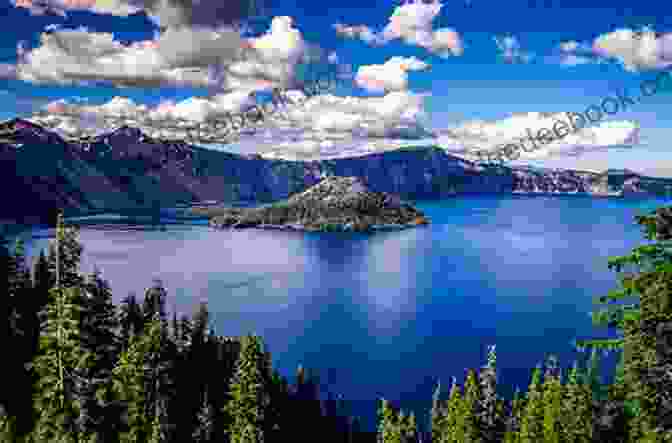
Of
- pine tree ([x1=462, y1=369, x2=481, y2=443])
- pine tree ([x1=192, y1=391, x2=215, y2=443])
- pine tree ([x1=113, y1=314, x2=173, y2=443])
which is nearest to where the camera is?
pine tree ([x1=113, y1=314, x2=173, y2=443])

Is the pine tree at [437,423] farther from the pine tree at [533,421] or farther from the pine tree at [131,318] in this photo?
the pine tree at [131,318]

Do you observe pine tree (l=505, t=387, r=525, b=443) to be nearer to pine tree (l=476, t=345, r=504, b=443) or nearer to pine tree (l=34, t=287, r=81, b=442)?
pine tree (l=476, t=345, r=504, b=443)

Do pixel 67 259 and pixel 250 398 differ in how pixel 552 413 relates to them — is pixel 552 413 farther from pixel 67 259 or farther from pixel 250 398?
pixel 67 259

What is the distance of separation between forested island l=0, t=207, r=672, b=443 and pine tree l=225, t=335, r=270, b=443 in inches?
3.6

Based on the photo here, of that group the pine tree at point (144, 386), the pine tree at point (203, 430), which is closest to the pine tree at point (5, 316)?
the pine tree at point (144, 386)

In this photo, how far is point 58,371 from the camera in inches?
1383

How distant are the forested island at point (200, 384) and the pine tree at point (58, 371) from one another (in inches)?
3.4

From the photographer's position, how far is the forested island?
62.8 feet

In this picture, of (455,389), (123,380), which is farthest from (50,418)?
(455,389)

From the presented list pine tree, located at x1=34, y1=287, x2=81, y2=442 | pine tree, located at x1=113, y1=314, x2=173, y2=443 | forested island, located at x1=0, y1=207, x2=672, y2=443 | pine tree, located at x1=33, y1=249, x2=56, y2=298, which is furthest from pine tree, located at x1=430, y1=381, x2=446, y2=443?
pine tree, located at x1=33, y1=249, x2=56, y2=298

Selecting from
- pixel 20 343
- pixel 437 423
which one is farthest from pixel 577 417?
pixel 20 343

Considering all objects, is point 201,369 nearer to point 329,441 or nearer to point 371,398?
point 329,441

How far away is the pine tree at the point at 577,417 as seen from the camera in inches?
2140

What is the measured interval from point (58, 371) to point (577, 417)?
48.2 metres
